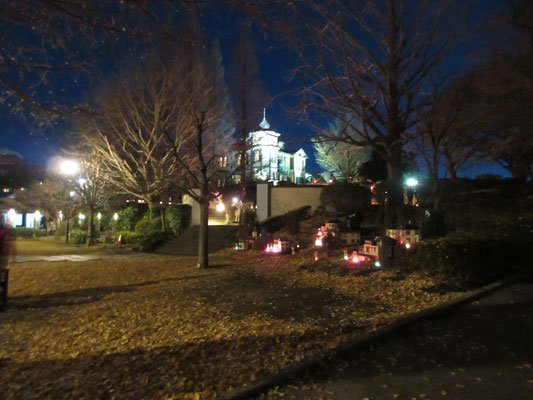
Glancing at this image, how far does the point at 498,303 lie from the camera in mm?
5535

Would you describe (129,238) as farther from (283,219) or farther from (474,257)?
(474,257)

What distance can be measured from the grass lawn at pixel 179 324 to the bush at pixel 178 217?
10.6 meters

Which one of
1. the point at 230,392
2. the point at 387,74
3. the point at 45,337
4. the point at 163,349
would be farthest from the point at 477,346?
the point at 387,74

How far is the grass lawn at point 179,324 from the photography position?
356cm

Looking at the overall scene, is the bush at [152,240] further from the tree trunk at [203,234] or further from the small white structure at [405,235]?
the small white structure at [405,235]

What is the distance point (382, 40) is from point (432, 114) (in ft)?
8.97

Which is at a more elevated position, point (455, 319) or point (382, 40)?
point (382, 40)

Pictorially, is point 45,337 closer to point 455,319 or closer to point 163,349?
point 163,349

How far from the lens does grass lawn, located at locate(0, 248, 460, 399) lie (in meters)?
3.56

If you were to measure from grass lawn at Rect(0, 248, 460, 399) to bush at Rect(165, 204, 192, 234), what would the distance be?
10.6 metres

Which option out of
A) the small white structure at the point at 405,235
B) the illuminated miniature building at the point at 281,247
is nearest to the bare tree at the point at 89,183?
the illuminated miniature building at the point at 281,247

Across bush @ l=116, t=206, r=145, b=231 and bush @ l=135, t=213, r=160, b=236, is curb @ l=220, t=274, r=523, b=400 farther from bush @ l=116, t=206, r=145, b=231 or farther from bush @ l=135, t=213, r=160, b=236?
bush @ l=116, t=206, r=145, b=231

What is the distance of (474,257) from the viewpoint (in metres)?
6.45

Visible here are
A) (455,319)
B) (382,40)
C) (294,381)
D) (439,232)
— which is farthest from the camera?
(382,40)
